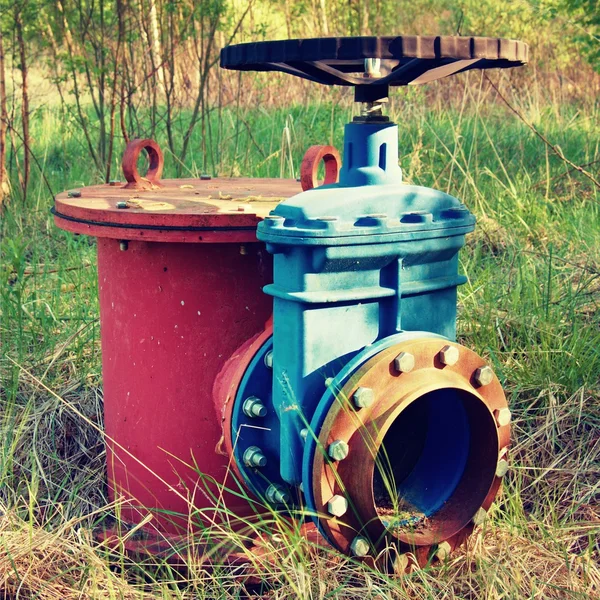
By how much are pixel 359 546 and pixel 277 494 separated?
0.77 feet

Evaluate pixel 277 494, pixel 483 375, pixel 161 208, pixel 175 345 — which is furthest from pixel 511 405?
pixel 161 208

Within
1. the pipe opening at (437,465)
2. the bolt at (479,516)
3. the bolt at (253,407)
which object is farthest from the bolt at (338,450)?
the bolt at (479,516)

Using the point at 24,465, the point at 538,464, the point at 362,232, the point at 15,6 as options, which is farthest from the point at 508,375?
the point at 15,6

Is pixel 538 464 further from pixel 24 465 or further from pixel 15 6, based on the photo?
pixel 15 6

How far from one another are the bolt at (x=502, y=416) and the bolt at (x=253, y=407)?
46 centimetres

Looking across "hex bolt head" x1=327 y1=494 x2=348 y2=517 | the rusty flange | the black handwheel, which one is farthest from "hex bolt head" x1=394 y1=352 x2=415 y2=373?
the black handwheel

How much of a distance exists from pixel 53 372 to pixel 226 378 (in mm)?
1065

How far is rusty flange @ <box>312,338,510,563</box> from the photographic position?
4.52 ft

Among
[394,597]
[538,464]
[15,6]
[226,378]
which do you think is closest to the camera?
[394,597]

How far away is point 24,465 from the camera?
2.15m

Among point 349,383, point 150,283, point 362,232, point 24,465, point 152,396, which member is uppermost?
point 362,232

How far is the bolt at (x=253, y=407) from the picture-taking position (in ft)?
5.22

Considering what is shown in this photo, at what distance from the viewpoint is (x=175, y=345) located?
1.71m

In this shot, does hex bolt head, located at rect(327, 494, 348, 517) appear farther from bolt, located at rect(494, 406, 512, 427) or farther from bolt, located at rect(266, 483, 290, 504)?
bolt, located at rect(494, 406, 512, 427)
